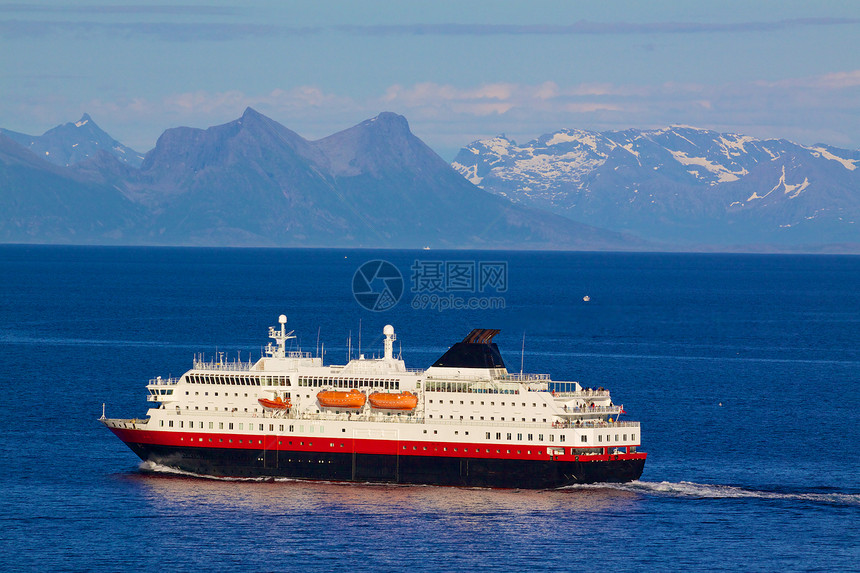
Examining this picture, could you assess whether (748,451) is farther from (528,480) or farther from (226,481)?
(226,481)

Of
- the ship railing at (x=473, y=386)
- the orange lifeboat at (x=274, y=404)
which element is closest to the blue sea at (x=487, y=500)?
the orange lifeboat at (x=274, y=404)

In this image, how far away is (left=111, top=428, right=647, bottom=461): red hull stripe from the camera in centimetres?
7512

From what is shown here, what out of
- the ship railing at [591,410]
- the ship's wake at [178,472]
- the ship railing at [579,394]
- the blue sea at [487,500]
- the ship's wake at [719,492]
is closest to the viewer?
the blue sea at [487,500]

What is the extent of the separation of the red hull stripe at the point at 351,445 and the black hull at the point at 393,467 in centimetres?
26

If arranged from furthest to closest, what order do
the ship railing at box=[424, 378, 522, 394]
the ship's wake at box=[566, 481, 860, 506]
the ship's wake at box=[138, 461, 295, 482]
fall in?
the ship's wake at box=[138, 461, 295, 482] < the ship railing at box=[424, 378, 522, 394] < the ship's wake at box=[566, 481, 860, 506]

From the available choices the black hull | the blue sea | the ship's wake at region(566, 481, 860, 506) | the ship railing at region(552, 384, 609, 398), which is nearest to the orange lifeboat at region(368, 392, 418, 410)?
the black hull

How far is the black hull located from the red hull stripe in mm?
263

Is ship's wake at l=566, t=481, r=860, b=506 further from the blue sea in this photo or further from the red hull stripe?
the red hull stripe

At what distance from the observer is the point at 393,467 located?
251 ft

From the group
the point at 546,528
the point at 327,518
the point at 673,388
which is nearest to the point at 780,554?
the point at 546,528

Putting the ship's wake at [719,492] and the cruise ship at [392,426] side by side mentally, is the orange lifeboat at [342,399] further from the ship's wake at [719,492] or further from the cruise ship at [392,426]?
the ship's wake at [719,492]

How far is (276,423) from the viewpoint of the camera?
77.6 m

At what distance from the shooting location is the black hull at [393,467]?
247 feet

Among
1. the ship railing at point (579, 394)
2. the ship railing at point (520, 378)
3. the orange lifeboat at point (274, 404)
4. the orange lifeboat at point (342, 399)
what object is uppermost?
the ship railing at point (520, 378)
